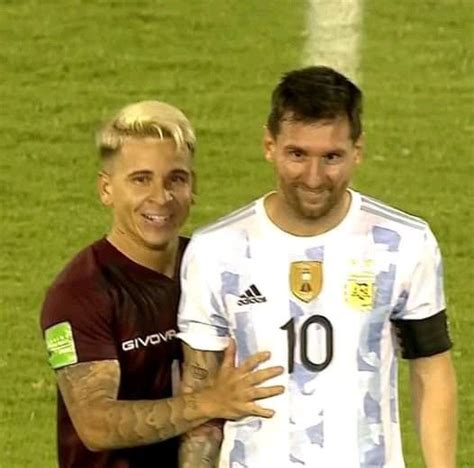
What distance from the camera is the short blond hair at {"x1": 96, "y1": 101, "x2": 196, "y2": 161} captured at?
4035 mm

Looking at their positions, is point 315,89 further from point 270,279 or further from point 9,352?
point 9,352

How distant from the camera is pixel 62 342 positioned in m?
3.95

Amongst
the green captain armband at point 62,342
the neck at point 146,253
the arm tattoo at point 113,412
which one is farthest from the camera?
the neck at point 146,253

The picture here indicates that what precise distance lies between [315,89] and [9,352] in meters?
3.92

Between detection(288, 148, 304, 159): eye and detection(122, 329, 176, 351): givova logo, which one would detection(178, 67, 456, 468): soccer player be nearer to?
detection(288, 148, 304, 159): eye

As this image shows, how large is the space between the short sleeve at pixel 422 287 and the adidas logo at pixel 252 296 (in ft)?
0.95

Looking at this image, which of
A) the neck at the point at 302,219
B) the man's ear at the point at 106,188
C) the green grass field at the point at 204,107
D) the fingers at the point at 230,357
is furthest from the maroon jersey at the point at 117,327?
the green grass field at the point at 204,107

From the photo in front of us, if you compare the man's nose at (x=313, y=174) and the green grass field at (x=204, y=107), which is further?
the green grass field at (x=204, y=107)

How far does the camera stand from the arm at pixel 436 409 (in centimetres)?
374

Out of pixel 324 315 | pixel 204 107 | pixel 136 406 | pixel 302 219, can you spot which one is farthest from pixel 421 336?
pixel 204 107

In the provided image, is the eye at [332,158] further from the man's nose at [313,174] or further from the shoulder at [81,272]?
the shoulder at [81,272]

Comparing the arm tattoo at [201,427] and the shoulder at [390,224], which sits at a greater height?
the shoulder at [390,224]

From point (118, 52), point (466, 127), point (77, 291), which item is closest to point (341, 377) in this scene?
point (77, 291)

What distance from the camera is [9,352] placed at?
7.34 metres
